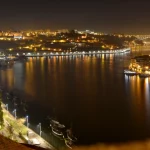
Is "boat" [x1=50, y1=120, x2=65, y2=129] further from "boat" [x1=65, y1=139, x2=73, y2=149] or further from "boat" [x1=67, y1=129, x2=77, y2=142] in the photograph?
"boat" [x1=65, y1=139, x2=73, y2=149]

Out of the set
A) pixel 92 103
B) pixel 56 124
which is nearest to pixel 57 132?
pixel 56 124

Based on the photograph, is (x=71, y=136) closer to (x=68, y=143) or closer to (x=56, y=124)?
(x=68, y=143)

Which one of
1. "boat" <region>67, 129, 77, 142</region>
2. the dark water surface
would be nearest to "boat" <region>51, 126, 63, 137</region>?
"boat" <region>67, 129, 77, 142</region>

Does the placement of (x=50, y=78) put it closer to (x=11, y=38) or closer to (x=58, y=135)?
(x=58, y=135)

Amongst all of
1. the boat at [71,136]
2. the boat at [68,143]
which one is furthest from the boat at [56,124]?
the boat at [68,143]

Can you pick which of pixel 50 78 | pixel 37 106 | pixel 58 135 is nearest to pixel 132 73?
pixel 50 78

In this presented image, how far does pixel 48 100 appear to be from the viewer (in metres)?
5.52

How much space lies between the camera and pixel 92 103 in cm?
529

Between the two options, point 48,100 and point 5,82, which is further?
point 5,82

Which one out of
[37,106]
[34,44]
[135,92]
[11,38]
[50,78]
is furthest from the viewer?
[11,38]

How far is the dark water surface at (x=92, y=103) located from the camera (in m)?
3.75

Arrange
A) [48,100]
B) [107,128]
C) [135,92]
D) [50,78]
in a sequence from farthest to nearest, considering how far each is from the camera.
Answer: [50,78] → [135,92] → [48,100] → [107,128]

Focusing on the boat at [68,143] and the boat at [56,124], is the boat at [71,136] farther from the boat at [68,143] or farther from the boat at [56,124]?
the boat at [56,124]

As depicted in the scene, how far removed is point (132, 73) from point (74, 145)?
6003 mm
